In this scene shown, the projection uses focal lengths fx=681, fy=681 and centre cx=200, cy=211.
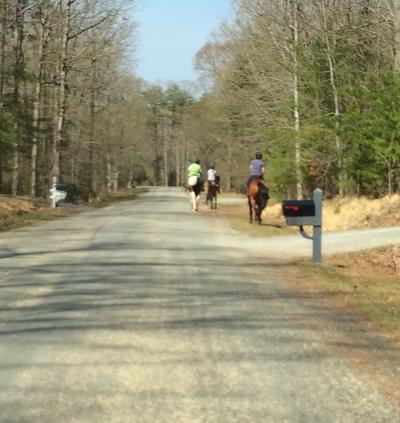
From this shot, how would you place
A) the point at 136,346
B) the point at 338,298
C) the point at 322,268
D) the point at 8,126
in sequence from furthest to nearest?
the point at 8,126, the point at 322,268, the point at 338,298, the point at 136,346

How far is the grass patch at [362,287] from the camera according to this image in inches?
305

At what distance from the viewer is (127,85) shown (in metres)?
54.9

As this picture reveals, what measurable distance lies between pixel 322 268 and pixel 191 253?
8.36 feet

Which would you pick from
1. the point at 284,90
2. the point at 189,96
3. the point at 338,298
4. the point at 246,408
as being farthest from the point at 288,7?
the point at 189,96

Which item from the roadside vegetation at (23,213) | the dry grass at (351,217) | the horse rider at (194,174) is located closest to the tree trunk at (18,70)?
the roadside vegetation at (23,213)

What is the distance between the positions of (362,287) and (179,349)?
14.5 feet

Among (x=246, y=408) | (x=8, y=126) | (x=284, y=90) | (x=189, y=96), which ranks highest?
(x=189, y=96)

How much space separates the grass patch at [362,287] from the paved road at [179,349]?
334mm

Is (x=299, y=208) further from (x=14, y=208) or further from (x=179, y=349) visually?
(x=14, y=208)

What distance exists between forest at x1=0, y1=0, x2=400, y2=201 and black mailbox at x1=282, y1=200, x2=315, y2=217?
9.65m

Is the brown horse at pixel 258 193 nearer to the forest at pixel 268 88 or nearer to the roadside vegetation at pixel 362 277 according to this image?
the roadside vegetation at pixel 362 277

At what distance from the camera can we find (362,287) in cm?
973

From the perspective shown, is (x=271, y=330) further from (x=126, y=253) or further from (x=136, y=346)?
(x=126, y=253)

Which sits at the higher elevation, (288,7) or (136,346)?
(288,7)
